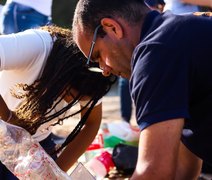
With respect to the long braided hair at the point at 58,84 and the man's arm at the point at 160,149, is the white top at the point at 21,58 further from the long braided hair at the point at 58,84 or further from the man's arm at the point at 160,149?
the man's arm at the point at 160,149

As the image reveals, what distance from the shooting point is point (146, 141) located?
1.61m

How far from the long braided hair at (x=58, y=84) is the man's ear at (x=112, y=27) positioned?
23.1 inches

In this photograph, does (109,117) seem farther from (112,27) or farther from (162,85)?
(162,85)

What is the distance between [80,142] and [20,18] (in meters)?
1.74

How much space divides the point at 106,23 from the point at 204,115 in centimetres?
43

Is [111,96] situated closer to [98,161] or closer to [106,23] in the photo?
[98,161]

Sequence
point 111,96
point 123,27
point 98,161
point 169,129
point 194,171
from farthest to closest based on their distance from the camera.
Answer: point 111,96, point 98,161, point 194,171, point 123,27, point 169,129

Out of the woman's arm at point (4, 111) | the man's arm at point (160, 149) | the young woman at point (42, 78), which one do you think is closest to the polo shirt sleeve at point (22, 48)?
the young woman at point (42, 78)

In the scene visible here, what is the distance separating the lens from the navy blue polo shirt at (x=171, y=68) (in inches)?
62.5

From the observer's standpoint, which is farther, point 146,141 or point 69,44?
point 69,44

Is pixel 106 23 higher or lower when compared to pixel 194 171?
higher

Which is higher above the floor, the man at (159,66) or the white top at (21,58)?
the man at (159,66)

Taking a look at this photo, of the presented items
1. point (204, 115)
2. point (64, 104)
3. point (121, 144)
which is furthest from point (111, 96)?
point (204, 115)

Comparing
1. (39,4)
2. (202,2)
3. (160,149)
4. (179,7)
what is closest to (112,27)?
(160,149)
